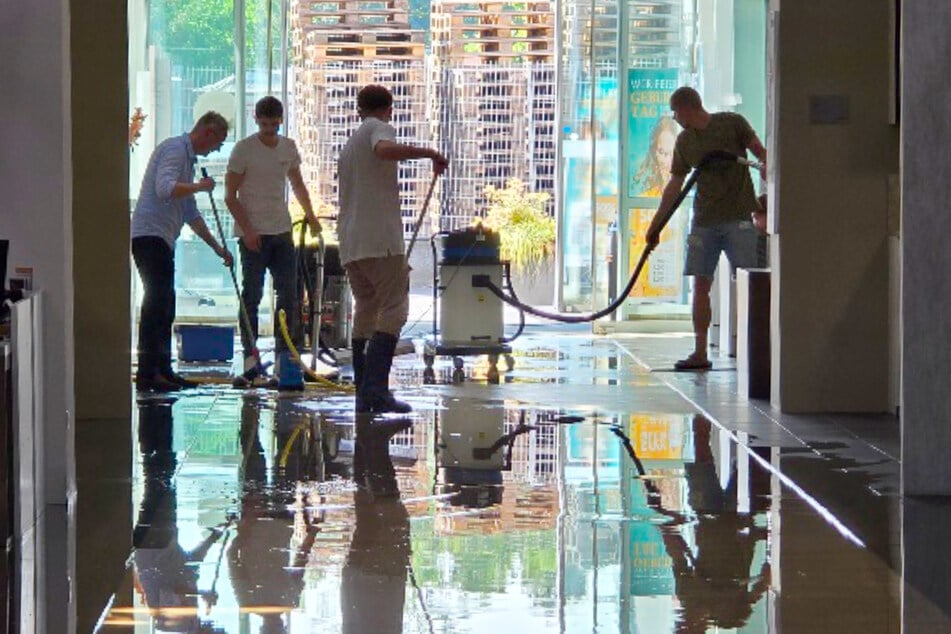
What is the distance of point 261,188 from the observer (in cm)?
1123

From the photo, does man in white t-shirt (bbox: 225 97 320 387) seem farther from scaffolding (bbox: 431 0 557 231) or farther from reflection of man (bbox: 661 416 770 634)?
scaffolding (bbox: 431 0 557 231)

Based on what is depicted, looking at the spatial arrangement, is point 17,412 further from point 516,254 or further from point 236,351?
point 516,254

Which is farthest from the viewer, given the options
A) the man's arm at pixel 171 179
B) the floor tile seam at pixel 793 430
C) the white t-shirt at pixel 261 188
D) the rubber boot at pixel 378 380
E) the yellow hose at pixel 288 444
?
the white t-shirt at pixel 261 188

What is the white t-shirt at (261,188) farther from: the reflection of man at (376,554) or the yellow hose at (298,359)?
the reflection of man at (376,554)

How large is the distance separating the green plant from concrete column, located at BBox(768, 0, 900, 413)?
33.5 ft

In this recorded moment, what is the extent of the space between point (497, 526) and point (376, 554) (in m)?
0.66

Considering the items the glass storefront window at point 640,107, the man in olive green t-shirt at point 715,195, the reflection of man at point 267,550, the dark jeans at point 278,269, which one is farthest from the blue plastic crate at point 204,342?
the reflection of man at point 267,550

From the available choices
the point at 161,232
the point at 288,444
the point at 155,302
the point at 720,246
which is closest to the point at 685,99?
the point at 720,246

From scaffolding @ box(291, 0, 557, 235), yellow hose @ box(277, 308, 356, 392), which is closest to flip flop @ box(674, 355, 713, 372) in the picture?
yellow hose @ box(277, 308, 356, 392)

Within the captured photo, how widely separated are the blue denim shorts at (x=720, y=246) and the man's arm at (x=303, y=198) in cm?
226

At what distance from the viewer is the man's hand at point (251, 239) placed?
11.1 m

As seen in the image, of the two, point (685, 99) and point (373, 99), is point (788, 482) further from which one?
point (685, 99)

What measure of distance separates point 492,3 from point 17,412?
52.7 ft

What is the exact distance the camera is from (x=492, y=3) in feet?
70.7
